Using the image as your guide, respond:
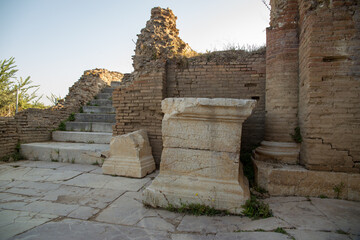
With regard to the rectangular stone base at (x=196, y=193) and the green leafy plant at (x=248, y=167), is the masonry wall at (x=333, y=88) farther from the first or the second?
the rectangular stone base at (x=196, y=193)

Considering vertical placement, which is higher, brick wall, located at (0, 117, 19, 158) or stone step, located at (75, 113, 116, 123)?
stone step, located at (75, 113, 116, 123)

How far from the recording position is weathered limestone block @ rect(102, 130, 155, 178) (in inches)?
149

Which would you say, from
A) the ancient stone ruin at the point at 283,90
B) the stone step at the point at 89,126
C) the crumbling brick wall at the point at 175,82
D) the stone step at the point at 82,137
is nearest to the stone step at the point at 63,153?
the stone step at the point at 82,137

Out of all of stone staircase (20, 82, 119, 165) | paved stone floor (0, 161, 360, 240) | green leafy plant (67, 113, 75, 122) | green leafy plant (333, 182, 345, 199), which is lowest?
paved stone floor (0, 161, 360, 240)

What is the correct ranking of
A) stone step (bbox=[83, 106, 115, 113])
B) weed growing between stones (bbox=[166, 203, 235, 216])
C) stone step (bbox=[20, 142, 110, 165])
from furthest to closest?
stone step (bbox=[83, 106, 115, 113]), stone step (bbox=[20, 142, 110, 165]), weed growing between stones (bbox=[166, 203, 235, 216])

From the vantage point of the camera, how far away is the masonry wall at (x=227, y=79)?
14.1 feet

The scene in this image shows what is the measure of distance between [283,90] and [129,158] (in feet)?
10.2

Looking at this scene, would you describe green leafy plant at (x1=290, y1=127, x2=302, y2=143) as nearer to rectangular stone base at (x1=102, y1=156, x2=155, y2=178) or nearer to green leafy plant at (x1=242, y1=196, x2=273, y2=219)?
green leafy plant at (x1=242, y1=196, x2=273, y2=219)

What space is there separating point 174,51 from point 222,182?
3308 millimetres

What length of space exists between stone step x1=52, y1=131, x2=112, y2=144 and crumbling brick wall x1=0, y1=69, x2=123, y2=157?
14.1 inches

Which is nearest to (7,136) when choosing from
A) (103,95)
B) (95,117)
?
(95,117)

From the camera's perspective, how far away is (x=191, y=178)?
2.57 metres

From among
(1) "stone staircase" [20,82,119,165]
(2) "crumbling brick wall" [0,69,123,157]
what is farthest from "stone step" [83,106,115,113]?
(2) "crumbling brick wall" [0,69,123,157]

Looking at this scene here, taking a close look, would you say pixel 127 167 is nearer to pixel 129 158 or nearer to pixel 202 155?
pixel 129 158
